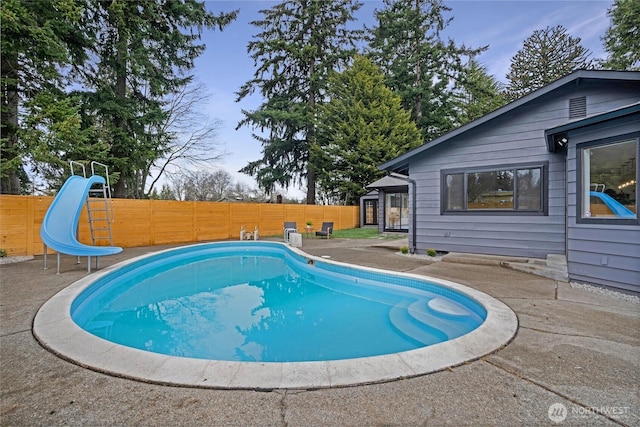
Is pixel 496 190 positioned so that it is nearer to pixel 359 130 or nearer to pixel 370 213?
pixel 370 213

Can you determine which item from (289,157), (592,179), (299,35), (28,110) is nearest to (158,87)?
(28,110)

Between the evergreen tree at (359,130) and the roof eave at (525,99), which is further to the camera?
the evergreen tree at (359,130)

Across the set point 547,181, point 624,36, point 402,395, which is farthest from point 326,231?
point 624,36

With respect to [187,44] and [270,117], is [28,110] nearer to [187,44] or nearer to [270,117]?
[187,44]

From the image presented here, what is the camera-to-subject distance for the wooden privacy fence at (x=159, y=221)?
8.09 metres

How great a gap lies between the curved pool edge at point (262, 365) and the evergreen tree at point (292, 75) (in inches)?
771

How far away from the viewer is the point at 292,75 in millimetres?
22438

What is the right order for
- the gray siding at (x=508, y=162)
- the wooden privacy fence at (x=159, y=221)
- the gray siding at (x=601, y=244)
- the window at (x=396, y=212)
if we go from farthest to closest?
1. the window at (x=396, y=212)
2. the wooden privacy fence at (x=159, y=221)
3. the gray siding at (x=508, y=162)
4. the gray siding at (x=601, y=244)

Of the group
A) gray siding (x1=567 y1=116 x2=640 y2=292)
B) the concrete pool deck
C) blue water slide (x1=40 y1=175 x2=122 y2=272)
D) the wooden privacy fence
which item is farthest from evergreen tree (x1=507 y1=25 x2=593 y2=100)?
blue water slide (x1=40 y1=175 x2=122 y2=272)

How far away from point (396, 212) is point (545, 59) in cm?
2191

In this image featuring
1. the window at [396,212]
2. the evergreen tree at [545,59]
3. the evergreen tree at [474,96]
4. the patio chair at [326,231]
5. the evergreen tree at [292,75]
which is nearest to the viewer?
the patio chair at [326,231]

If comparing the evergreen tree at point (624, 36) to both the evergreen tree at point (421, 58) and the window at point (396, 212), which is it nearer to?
the evergreen tree at point (421, 58)

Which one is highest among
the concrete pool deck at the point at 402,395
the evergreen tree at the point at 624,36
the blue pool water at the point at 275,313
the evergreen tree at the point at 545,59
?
the evergreen tree at the point at 545,59

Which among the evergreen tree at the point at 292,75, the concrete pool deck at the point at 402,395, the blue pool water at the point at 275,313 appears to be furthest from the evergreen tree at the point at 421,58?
the concrete pool deck at the point at 402,395
